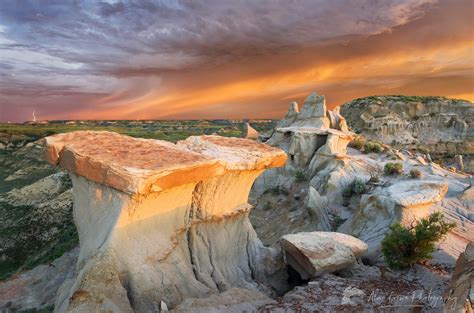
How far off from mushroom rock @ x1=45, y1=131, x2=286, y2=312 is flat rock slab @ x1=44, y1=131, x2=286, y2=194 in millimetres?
26

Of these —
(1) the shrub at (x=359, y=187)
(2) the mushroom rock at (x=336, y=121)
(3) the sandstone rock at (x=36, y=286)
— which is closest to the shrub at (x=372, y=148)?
(2) the mushroom rock at (x=336, y=121)

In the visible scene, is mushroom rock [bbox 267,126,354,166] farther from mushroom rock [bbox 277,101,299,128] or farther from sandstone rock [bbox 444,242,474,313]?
sandstone rock [bbox 444,242,474,313]

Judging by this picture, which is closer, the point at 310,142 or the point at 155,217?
the point at 155,217

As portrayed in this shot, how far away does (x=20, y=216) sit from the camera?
29250 millimetres

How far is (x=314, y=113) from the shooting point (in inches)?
1266

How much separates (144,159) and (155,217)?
1.61m

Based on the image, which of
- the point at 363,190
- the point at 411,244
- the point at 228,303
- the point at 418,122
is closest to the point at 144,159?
the point at 228,303

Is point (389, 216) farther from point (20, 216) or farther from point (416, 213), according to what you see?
point (20, 216)

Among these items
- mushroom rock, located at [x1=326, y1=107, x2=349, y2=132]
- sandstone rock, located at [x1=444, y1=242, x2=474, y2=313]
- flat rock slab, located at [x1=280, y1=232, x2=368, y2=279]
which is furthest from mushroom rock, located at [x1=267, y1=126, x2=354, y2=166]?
sandstone rock, located at [x1=444, y1=242, x2=474, y2=313]

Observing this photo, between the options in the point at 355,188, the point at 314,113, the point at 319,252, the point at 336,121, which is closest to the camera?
the point at 319,252

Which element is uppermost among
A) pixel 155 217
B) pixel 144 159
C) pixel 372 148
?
pixel 144 159

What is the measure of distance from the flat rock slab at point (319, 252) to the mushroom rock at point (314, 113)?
20230 mm

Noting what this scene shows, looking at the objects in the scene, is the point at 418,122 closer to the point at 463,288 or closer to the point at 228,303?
the point at 463,288

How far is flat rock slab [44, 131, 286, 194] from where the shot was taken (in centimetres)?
805
